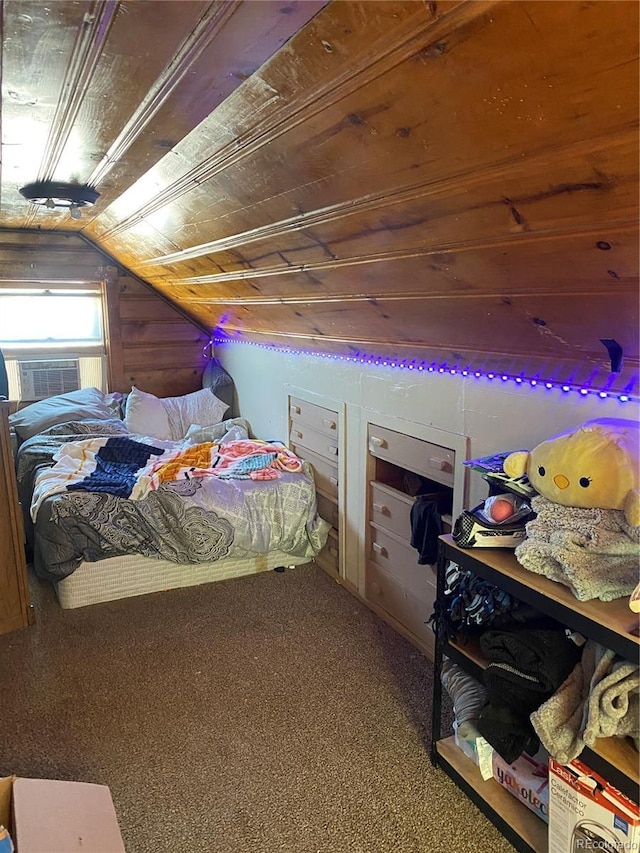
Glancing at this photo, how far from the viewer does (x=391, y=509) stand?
2.66m

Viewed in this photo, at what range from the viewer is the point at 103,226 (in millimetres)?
3469

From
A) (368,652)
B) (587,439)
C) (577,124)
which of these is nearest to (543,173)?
(577,124)

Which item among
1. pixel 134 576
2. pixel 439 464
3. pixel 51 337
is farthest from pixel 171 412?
pixel 439 464

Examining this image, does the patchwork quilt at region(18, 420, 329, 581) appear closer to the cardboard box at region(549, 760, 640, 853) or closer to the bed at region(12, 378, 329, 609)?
the bed at region(12, 378, 329, 609)

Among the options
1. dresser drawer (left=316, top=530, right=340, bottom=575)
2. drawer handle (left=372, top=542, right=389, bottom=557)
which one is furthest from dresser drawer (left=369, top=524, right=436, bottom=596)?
dresser drawer (left=316, top=530, right=340, bottom=575)

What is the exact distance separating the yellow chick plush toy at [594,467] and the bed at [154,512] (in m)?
1.78

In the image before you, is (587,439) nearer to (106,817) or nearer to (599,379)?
(599,379)

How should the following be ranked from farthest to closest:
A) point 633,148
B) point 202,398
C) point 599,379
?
point 202,398 → point 599,379 → point 633,148

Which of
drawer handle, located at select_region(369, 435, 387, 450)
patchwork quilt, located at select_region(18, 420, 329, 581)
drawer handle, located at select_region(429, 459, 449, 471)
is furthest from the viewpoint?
patchwork quilt, located at select_region(18, 420, 329, 581)

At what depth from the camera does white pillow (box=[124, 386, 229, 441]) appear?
4.11 m

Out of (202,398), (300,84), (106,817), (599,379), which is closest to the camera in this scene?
(300,84)

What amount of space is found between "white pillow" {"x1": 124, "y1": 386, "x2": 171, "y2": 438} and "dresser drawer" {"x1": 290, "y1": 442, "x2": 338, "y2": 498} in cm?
124

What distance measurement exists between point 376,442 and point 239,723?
1277 mm

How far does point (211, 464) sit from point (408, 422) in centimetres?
135
